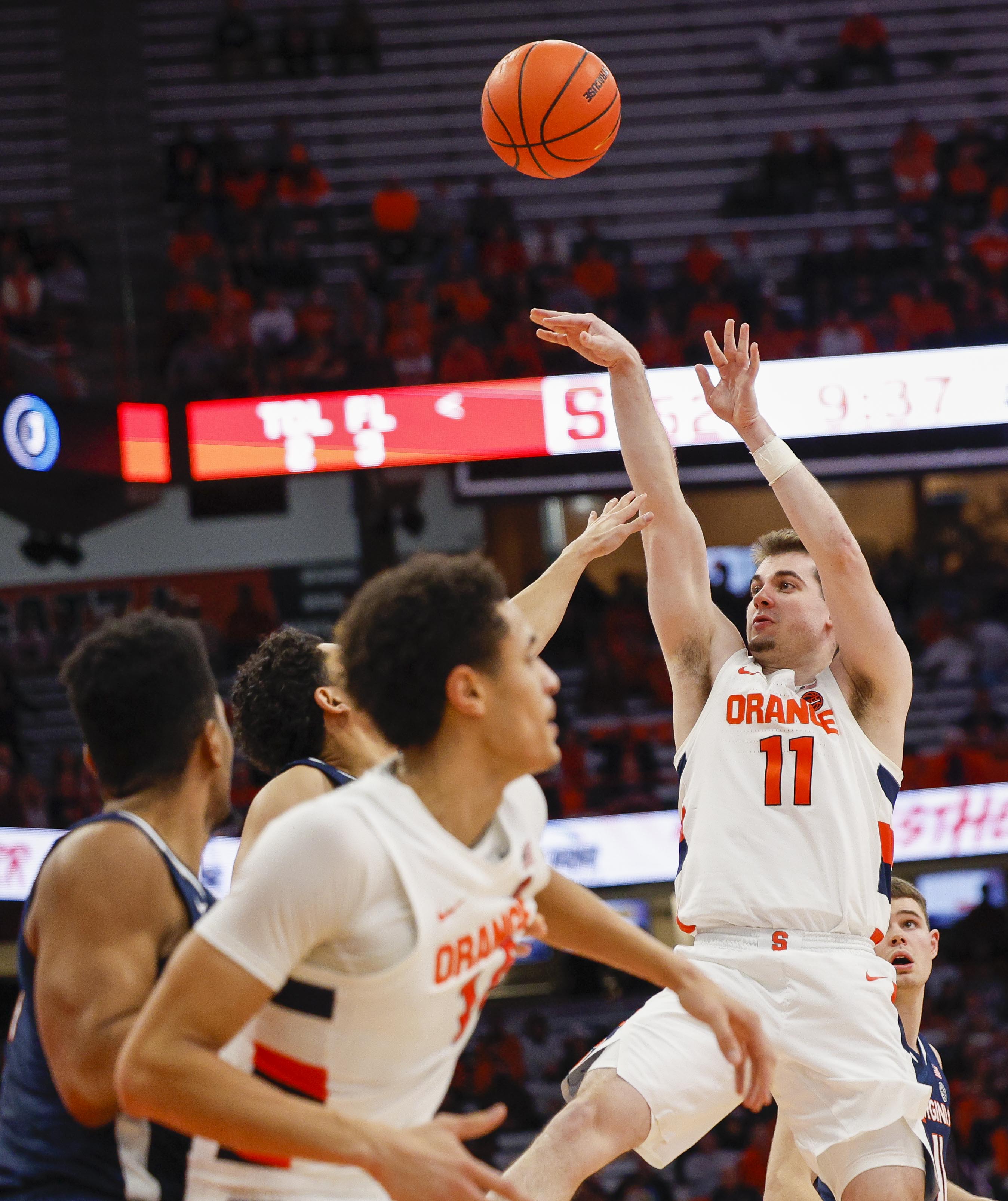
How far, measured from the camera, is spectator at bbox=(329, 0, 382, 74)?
15.2 m

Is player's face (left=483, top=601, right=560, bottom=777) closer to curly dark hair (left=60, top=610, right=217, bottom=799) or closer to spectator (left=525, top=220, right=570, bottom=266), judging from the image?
Result: curly dark hair (left=60, top=610, right=217, bottom=799)

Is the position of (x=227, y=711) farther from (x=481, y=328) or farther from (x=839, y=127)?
(x=839, y=127)

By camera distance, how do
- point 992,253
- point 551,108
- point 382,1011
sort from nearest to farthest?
point 382,1011
point 551,108
point 992,253

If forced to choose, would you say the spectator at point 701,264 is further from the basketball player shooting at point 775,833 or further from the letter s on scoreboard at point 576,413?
the basketball player shooting at point 775,833

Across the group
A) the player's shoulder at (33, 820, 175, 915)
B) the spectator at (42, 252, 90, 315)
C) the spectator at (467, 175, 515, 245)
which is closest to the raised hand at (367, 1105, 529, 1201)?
the player's shoulder at (33, 820, 175, 915)

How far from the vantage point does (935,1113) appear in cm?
405

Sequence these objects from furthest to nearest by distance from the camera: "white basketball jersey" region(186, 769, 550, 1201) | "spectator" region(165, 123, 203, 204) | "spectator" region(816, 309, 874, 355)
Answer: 1. "spectator" region(165, 123, 203, 204)
2. "spectator" region(816, 309, 874, 355)
3. "white basketball jersey" region(186, 769, 550, 1201)

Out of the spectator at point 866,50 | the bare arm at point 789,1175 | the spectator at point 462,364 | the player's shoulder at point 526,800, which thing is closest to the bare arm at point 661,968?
the player's shoulder at point 526,800

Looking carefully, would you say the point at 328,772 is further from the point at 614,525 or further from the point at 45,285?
the point at 45,285

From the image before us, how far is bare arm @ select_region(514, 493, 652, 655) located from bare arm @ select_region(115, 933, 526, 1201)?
1759mm

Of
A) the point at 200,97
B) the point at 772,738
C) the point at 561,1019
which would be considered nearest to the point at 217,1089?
the point at 772,738

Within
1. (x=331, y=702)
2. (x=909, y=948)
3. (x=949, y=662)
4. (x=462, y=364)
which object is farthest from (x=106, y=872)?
(x=949, y=662)

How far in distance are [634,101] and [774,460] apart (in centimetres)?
1237

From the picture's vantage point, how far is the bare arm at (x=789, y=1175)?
4.12 m
